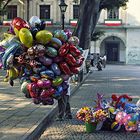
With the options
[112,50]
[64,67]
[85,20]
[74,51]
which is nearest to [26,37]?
[64,67]

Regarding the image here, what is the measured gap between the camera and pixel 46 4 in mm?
63344

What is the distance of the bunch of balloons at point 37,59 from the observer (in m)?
8.82

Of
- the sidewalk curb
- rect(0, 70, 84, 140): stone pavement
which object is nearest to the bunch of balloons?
the sidewalk curb

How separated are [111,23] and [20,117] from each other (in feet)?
166

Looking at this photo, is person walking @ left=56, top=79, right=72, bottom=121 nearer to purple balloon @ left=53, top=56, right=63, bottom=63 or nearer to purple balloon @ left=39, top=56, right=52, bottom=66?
purple balloon @ left=53, top=56, right=63, bottom=63

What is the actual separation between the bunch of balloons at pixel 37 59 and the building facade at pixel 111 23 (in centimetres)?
5092

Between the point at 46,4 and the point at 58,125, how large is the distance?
53.5m

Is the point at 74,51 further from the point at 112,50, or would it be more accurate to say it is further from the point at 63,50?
the point at 112,50

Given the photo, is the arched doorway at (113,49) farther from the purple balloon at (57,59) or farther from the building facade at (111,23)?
the purple balloon at (57,59)

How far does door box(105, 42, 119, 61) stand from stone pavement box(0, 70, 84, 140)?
157 ft

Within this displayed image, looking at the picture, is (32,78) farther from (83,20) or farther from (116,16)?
(116,16)

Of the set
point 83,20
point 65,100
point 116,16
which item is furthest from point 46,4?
point 65,100

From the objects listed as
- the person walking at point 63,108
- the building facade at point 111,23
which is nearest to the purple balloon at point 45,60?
the person walking at point 63,108

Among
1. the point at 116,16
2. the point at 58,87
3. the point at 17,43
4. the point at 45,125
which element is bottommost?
the point at 45,125
